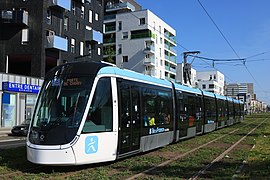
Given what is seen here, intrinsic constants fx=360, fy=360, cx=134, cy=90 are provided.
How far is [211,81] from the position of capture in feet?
407

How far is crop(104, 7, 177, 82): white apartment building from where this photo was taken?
2712 inches

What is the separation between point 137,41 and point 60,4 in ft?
104

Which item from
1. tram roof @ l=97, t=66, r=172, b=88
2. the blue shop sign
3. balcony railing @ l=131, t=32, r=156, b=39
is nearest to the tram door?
tram roof @ l=97, t=66, r=172, b=88

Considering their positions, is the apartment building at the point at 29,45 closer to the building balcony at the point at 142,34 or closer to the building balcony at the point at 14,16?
the building balcony at the point at 14,16

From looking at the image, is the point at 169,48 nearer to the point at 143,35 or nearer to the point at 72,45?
the point at 143,35

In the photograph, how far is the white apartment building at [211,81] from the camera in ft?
404

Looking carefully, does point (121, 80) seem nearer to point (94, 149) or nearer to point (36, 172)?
point (94, 149)

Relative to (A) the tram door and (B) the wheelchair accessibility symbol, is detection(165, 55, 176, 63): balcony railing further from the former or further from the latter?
(B) the wheelchair accessibility symbol

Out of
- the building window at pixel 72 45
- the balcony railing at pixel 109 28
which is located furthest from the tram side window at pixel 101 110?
the balcony railing at pixel 109 28

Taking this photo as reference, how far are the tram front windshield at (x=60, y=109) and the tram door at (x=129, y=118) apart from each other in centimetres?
157

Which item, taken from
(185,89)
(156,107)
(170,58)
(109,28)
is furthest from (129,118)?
(170,58)

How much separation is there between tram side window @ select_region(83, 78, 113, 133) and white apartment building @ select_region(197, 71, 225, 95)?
113814 millimetres

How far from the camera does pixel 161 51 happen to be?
75188 mm

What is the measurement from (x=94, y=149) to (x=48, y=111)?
163cm
